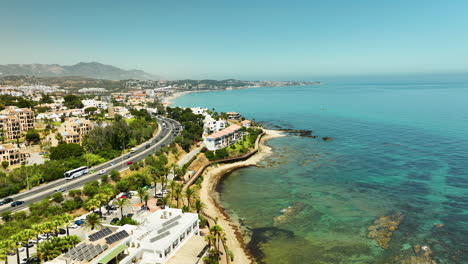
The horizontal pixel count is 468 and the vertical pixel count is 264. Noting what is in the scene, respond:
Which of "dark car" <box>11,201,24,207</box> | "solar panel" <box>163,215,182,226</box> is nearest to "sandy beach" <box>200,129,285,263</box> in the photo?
"solar panel" <box>163,215,182,226</box>

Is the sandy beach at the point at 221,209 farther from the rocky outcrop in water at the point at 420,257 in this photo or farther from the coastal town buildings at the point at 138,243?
the rocky outcrop in water at the point at 420,257

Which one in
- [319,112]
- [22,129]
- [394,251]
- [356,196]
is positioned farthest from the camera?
[319,112]

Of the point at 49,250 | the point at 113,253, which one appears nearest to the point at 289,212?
the point at 113,253

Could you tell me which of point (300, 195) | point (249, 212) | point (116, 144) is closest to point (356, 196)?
point (300, 195)

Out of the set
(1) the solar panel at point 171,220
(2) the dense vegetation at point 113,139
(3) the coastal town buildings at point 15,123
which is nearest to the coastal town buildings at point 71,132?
(2) the dense vegetation at point 113,139

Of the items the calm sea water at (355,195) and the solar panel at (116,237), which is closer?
the solar panel at (116,237)

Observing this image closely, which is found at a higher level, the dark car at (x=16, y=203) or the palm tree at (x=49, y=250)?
the palm tree at (x=49, y=250)

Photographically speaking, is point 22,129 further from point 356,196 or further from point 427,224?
point 427,224
